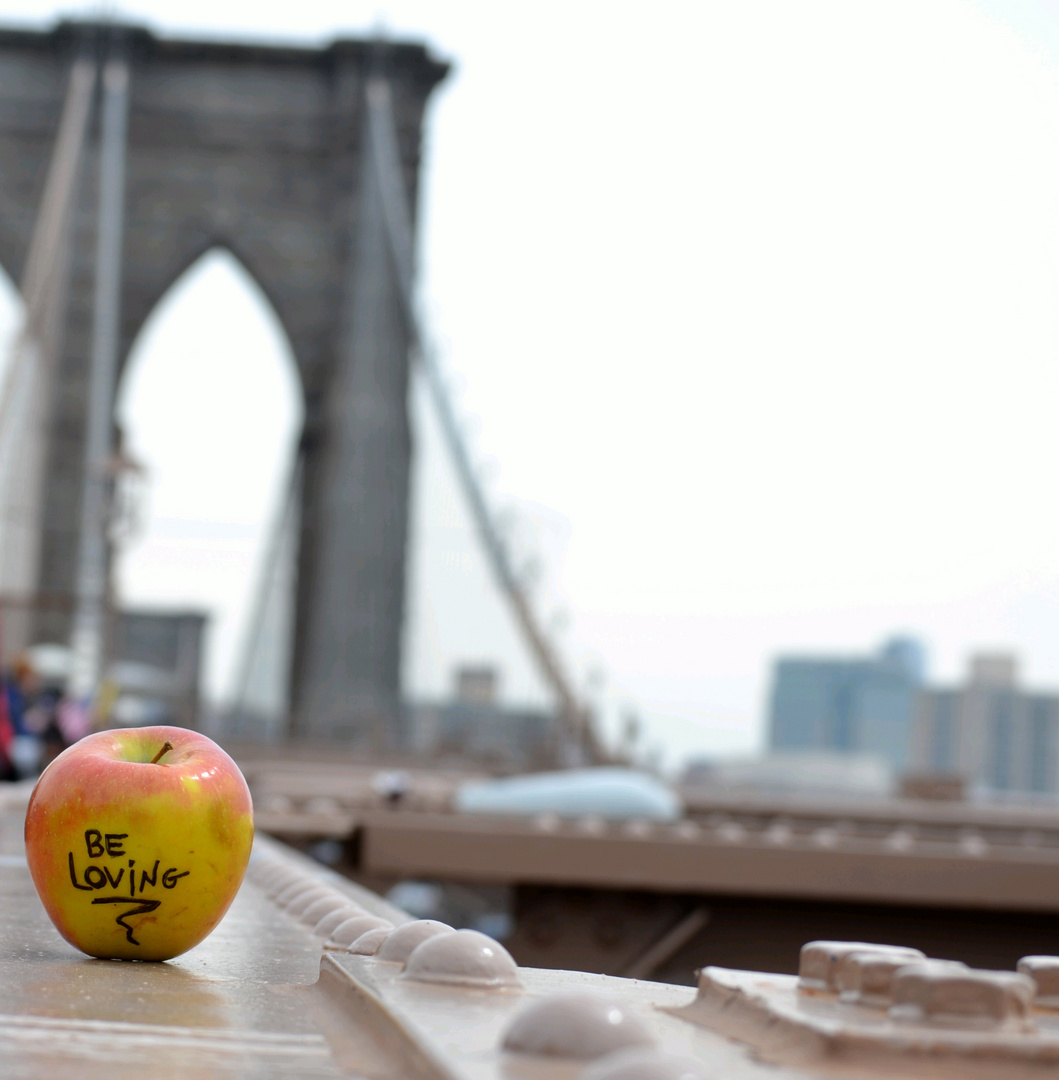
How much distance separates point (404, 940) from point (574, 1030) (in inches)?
20.8

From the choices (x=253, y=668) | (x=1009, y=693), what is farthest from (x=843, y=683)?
(x=253, y=668)

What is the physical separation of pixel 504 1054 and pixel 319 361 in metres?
25.6

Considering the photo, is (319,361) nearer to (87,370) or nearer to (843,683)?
(87,370)

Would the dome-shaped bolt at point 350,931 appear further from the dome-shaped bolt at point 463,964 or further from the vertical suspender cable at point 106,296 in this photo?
the vertical suspender cable at point 106,296

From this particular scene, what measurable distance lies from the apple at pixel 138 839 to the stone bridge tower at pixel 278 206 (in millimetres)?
23212

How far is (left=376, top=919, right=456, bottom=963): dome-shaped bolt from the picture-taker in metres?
1.47

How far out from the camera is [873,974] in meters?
1.13

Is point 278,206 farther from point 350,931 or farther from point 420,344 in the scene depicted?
point 350,931

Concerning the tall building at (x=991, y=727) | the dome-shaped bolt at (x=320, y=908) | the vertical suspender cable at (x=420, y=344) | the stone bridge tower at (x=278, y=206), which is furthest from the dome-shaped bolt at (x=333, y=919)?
the tall building at (x=991, y=727)

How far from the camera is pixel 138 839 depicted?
161 cm

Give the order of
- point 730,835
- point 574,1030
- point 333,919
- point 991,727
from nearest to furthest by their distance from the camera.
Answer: point 574,1030 → point 333,919 → point 730,835 → point 991,727

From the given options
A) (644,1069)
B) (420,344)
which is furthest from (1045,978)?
(420,344)

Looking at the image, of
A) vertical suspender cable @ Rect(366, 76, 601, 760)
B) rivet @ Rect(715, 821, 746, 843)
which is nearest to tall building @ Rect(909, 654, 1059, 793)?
vertical suspender cable @ Rect(366, 76, 601, 760)

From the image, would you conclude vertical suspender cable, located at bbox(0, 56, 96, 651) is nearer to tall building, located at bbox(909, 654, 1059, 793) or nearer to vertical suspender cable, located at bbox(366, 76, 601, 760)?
vertical suspender cable, located at bbox(366, 76, 601, 760)
